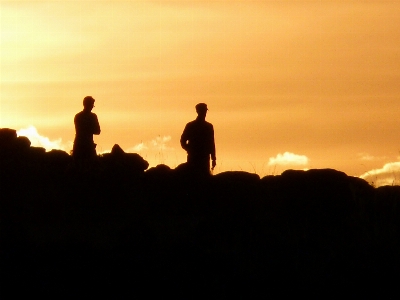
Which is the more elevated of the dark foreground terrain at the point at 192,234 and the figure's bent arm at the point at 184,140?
the figure's bent arm at the point at 184,140

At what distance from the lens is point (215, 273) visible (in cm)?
1104

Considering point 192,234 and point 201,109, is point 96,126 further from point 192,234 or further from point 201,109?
point 192,234

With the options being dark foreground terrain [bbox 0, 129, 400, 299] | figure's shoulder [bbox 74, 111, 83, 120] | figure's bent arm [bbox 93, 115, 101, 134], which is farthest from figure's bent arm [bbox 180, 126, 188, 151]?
figure's shoulder [bbox 74, 111, 83, 120]

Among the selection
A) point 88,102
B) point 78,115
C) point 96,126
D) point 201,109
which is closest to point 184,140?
point 201,109

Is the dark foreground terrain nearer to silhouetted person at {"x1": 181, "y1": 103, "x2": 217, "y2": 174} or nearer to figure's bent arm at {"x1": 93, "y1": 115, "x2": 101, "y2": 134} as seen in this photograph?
silhouetted person at {"x1": 181, "y1": 103, "x2": 217, "y2": 174}

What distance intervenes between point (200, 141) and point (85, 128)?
8.21ft

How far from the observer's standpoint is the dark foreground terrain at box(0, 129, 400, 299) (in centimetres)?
1081

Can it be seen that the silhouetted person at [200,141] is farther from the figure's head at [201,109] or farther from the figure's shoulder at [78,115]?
the figure's shoulder at [78,115]

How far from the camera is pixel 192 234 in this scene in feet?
41.6

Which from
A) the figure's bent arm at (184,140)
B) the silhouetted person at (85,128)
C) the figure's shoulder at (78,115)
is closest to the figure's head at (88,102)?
the silhouetted person at (85,128)

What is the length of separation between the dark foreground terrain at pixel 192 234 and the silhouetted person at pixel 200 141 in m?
0.47

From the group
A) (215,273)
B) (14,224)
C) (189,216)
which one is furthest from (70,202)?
(215,273)

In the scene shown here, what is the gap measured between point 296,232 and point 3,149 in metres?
8.62

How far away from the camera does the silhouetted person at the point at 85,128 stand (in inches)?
636
